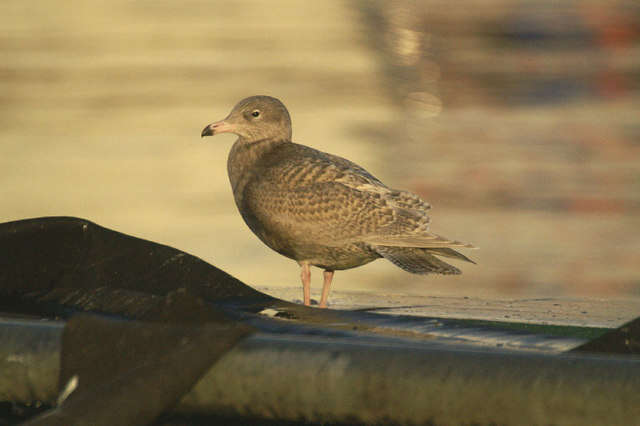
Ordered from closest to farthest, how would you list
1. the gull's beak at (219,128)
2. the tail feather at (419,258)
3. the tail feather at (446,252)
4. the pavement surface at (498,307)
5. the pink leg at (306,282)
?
A: the pavement surface at (498,307)
the pink leg at (306,282)
the tail feather at (419,258)
the tail feather at (446,252)
the gull's beak at (219,128)

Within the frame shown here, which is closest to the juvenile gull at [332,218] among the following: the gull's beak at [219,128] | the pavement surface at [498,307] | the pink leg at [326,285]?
the pink leg at [326,285]

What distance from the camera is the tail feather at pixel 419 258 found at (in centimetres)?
507

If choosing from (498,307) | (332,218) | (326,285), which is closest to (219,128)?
(332,218)

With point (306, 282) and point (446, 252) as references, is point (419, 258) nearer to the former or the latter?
point (446, 252)

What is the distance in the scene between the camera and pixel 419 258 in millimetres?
5180

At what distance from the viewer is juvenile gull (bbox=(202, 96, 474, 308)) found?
5.08m

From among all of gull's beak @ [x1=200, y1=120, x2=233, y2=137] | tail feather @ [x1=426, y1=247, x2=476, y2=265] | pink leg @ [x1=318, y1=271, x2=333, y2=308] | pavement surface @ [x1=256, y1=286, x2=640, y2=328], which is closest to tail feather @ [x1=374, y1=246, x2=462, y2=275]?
tail feather @ [x1=426, y1=247, x2=476, y2=265]

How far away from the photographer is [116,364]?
1.87 m

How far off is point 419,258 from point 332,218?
1.60 feet

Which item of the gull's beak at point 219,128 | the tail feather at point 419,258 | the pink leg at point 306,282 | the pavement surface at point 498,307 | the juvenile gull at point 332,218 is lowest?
the pavement surface at point 498,307

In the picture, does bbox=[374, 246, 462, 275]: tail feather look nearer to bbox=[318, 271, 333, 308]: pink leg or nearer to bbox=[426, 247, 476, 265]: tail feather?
bbox=[426, 247, 476, 265]: tail feather

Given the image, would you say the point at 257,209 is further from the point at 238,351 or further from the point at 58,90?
the point at 58,90

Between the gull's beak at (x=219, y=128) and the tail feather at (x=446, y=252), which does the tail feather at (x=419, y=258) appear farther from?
the gull's beak at (x=219, y=128)

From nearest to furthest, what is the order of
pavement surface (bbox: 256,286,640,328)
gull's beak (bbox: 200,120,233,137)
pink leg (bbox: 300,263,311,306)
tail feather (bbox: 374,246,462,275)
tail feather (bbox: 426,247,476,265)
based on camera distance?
pavement surface (bbox: 256,286,640,328) → pink leg (bbox: 300,263,311,306) → tail feather (bbox: 374,246,462,275) → tail feather (bbox: 426,247,476,265) → gull's beak (bbox: 200,120,233,137)
